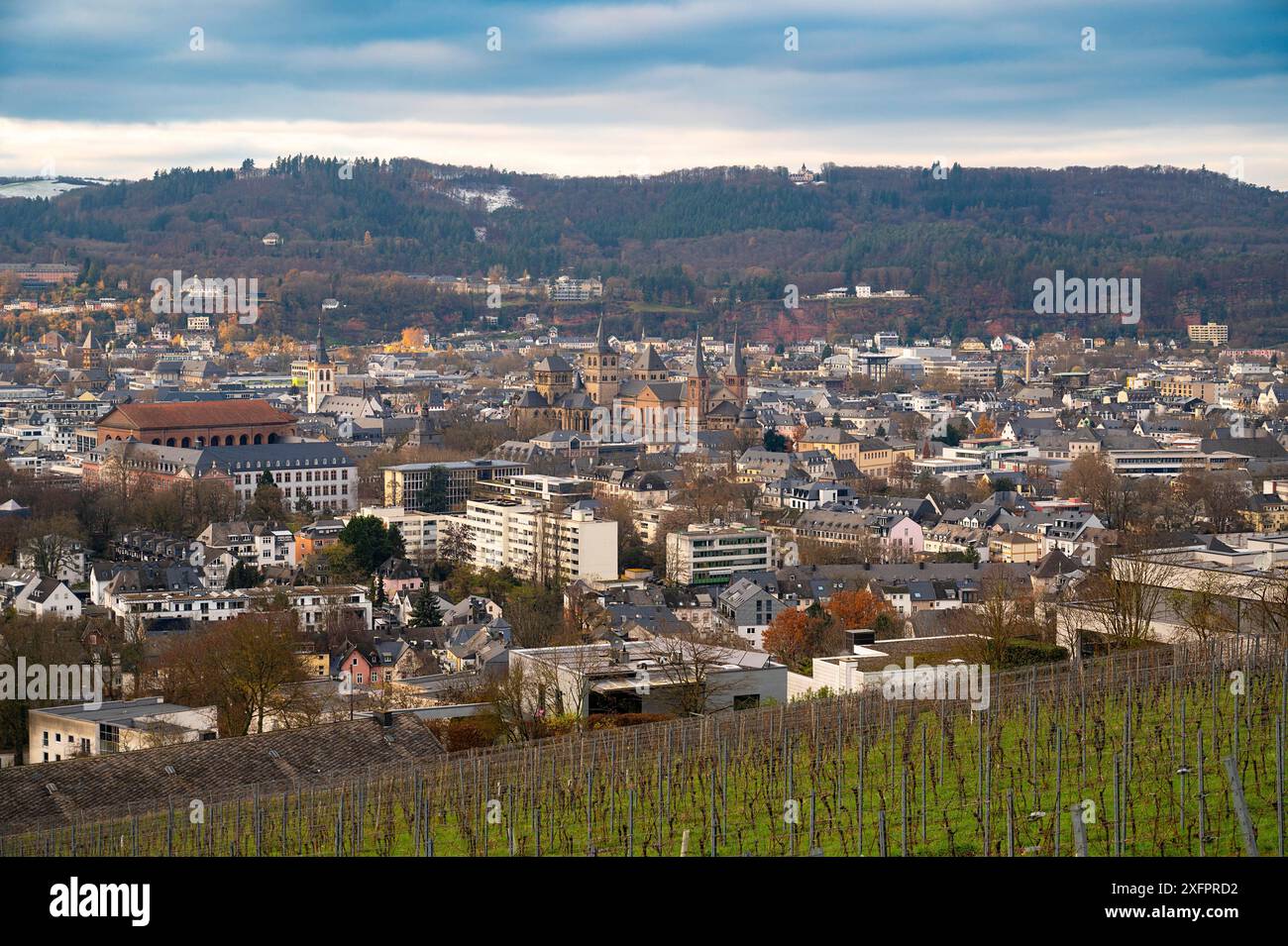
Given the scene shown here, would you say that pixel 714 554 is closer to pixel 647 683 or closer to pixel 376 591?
pixel 376 591

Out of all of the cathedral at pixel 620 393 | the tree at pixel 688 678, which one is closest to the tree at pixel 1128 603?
the tree at pixel 688 678

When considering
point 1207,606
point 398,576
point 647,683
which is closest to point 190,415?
point 398,576

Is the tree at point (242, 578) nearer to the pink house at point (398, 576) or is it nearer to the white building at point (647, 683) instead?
the pink house at point (398, 576)

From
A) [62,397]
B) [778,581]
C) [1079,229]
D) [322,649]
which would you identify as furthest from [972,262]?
[322,649]

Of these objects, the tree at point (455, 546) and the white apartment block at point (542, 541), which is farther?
the tree at point (455, 546)

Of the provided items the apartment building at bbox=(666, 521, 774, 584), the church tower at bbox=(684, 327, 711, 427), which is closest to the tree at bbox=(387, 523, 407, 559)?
the apartment building at bbox=(666, 521, 774, 584)

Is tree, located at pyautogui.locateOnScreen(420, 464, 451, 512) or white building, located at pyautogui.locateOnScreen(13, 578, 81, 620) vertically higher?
tree, located at pyautogui.locateOnScreen(420, 464, 451, 512)

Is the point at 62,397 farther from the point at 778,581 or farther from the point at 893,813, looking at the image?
the point at 893,813

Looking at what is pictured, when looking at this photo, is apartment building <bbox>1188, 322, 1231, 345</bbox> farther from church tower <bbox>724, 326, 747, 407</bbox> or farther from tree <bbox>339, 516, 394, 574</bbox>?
tree <bbox>339, 516, 394, 574</bbox>
